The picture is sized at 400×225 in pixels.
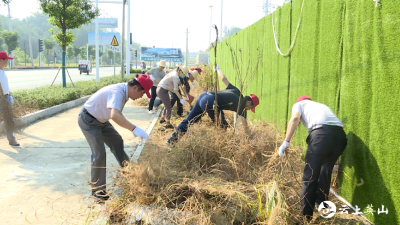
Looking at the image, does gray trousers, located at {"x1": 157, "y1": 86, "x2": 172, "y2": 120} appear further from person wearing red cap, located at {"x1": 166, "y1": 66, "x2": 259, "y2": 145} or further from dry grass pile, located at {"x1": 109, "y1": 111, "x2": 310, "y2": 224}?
dry grass pile, located at {"x1": 109, "y1": 111, "x2": 310, "y2": 224}

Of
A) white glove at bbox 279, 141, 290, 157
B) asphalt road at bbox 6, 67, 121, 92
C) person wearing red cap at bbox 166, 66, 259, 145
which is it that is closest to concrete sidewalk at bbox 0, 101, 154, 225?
person wearing red cap at bbox 166, 66, 259, 145

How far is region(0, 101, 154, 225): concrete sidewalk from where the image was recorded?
11.9 ft

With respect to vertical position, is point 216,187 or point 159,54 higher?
point 159,54

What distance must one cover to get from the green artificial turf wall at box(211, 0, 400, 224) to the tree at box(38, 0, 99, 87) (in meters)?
11.0

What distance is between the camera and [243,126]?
509 cm

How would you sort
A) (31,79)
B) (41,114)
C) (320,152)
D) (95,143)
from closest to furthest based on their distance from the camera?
(320,152) < (95,143) < (41,114) < (31,79)

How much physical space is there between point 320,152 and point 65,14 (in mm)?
13009

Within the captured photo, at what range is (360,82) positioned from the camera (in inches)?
136

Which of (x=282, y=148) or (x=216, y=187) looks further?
(x=282, y=148)

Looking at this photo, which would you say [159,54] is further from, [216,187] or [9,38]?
[216,187]

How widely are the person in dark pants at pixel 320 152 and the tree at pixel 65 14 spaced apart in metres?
12.7

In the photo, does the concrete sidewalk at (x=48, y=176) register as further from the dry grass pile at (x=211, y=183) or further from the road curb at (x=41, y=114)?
the dry grass pile at (x=211, y=183)

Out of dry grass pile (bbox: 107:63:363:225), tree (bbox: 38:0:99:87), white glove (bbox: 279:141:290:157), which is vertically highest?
tree (bbox: 38:0:99:87)

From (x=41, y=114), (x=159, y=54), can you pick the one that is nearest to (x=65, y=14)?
(x=41, y=114)
